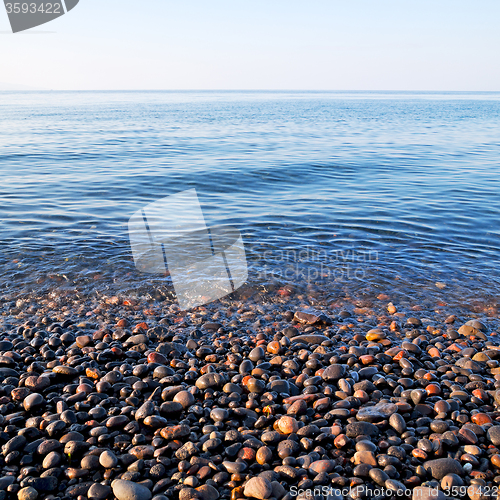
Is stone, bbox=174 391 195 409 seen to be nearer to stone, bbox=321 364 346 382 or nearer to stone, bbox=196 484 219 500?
stone, bbox=196 484 219 500

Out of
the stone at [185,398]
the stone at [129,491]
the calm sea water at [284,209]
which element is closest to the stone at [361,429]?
the stone at [185,398]

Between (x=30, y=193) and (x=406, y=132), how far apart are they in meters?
32.6

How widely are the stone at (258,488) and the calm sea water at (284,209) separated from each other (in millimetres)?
4799

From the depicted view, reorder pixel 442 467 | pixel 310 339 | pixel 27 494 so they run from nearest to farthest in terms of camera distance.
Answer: pixel 27 494 < pixel 442 467 < pixel 310 339

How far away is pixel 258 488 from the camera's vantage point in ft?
11.3

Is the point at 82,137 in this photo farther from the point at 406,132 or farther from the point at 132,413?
the point at 132,413

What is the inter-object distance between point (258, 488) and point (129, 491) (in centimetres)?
108

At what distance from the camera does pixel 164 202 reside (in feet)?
46.6

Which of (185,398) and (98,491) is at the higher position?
(98,491)

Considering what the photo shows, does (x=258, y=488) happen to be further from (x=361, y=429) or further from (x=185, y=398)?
(x=185, y=398)

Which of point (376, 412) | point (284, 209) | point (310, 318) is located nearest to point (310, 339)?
point (310, 318)

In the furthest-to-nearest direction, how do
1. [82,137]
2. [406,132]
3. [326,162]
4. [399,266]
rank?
[406,132] < [82,137] < [326,162] < [399,266]

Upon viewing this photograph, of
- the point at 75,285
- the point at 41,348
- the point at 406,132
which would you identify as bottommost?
the point at 406,132

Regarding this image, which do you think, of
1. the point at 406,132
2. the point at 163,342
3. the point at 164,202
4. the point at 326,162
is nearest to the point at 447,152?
the point at 326,162
